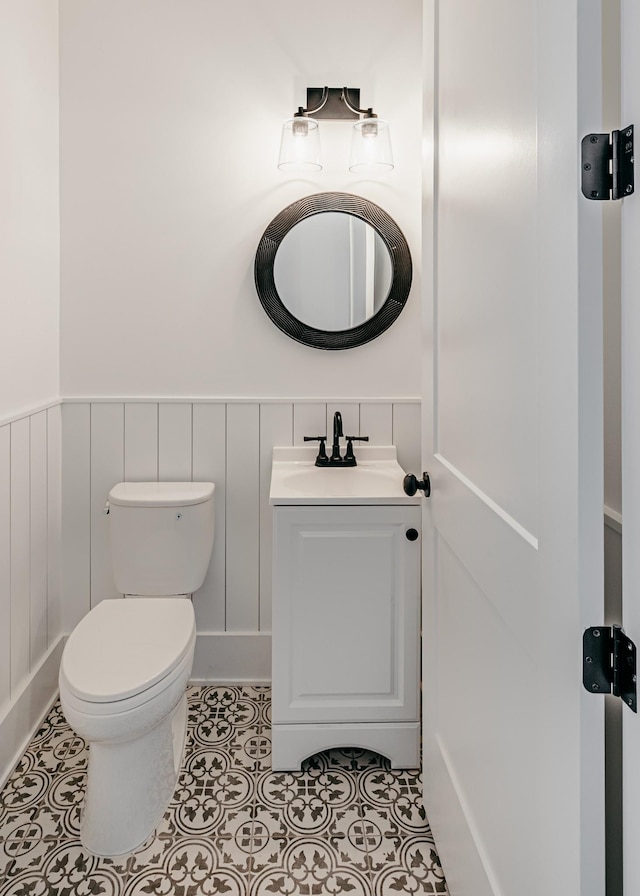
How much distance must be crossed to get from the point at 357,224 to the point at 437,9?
3.18ft

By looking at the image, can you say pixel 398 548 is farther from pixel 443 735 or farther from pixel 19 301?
pixel 19 301

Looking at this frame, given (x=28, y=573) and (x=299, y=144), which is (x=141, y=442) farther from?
(x=299, y=144)

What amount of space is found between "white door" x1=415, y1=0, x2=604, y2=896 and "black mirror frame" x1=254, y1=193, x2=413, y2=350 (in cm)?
84

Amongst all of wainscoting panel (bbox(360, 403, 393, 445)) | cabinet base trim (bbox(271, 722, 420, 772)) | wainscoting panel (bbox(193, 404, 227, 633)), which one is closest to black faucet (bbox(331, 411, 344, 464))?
wainscoting panel (bbox(360, 403, 393, 445))

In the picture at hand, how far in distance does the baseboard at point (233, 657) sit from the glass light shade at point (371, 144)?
172 cm

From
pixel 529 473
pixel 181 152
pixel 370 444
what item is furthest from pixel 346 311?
pixel 529 473

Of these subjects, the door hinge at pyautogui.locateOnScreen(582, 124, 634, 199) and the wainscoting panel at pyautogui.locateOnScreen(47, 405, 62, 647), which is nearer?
the door hinge at pyautogui.locateOnScreen(582, 124, 634, 199)

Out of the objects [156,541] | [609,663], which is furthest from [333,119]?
[609,663]

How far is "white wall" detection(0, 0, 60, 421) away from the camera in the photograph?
6.49 feet

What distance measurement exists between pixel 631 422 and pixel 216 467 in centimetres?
197

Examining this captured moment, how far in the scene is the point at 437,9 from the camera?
4.97 feet

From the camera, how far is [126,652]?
1799 mm

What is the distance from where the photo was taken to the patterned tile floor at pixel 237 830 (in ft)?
5.28

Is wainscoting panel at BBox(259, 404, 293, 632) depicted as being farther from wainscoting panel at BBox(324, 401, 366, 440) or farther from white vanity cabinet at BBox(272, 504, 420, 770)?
white vanity cabinet at BBox(272, 504, 420, 770)
